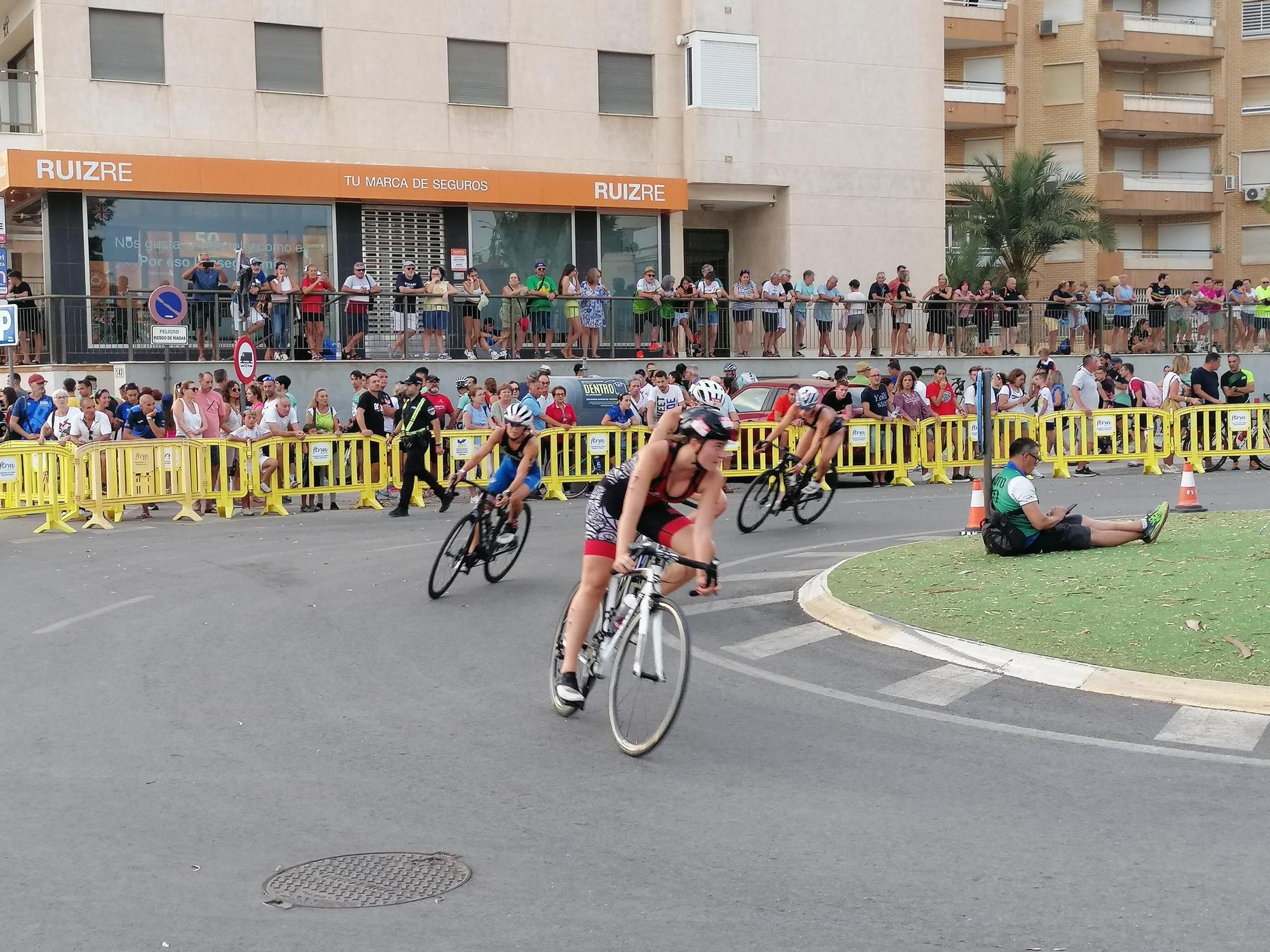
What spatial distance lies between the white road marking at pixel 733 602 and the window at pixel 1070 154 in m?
48.0

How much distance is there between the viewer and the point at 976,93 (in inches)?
2146

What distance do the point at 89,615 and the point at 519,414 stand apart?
12.7 ft

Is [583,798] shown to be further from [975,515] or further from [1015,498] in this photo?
[975,515]

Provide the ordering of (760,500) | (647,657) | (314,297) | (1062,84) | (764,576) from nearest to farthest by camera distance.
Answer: (647,657) < (764,576) < (760,500) < (314,297) < (1062,84)

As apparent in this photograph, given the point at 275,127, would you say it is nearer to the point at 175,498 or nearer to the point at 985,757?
the point at 175,498

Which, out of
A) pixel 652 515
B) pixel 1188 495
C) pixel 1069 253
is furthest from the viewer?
pixel 1069 253

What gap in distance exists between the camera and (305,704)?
909cm

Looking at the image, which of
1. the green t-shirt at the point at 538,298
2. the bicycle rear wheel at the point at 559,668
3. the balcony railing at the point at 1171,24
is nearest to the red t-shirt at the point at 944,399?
the green t-shirt at the point at 538,298

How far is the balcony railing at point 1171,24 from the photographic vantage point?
57062 millimetres

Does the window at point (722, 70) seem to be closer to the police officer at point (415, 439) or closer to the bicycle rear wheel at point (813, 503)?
the police officer at point (415, 439)

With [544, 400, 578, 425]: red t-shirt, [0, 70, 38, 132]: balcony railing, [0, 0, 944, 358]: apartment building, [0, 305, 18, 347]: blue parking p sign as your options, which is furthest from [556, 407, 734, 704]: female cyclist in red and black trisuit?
[0, 70, 38, 132]: balcony railing

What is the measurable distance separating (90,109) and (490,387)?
11.6m

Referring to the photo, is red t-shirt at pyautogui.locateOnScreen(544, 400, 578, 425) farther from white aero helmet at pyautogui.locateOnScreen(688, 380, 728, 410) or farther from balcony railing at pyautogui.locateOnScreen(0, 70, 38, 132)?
white aero helmet at pyautogui.locateOnScreen(688, 380, 728, 410)

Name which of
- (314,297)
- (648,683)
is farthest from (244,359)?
(648,683)
